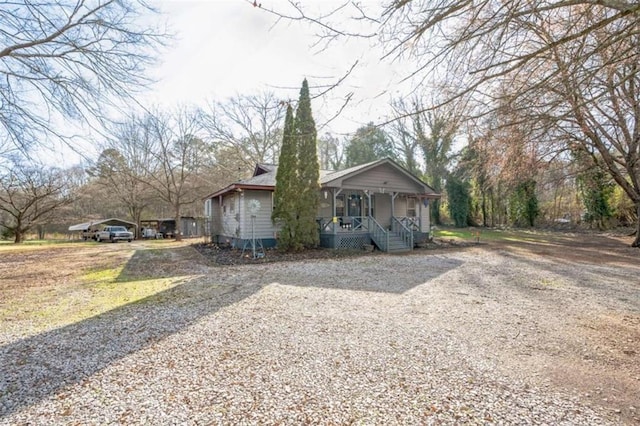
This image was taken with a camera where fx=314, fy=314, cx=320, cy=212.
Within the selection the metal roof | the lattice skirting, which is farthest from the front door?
the metal roof

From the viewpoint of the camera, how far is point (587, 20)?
149 inches

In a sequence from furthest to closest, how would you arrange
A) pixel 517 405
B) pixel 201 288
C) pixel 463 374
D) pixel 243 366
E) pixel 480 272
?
pixel 480 272, pixel 201 288, pixel 243 366, pixel 463 374, pixel 517 405

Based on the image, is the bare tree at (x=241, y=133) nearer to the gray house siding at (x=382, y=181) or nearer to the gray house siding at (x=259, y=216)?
the gray house siding at (x=382, y=181)

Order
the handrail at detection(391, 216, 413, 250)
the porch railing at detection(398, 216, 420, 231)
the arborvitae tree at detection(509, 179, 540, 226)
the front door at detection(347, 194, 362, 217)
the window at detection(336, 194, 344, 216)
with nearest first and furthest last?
the handrail at detection(391, 216, 413, 250), the porch railing at detection(398, 216, 420, 231), the window at detection(336, 194, 344, 216), the front door at detection(347, 194, 362, 217), the arborvitae tree at detection(509, 179, 540, 226)

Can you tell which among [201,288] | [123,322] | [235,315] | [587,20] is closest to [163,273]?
[201,288]

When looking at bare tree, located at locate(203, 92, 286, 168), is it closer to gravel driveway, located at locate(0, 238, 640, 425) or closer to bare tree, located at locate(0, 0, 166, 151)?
bare tree, located at locate(0, 0, 166, 151)

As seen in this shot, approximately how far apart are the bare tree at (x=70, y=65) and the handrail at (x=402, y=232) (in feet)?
37.4

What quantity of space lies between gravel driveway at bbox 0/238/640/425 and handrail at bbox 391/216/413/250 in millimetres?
7997

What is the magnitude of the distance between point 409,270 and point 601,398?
6.31m

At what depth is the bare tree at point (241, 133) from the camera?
2795 centimetres

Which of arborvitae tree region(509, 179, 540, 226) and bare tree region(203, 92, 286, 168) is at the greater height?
bare tree region(203, 92, 286, 168)

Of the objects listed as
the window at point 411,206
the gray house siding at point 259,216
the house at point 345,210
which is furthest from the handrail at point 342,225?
the window at point 411,206

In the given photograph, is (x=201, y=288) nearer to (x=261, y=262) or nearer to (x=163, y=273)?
(x=163, y=273)

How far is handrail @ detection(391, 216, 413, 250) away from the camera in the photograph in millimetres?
14391
